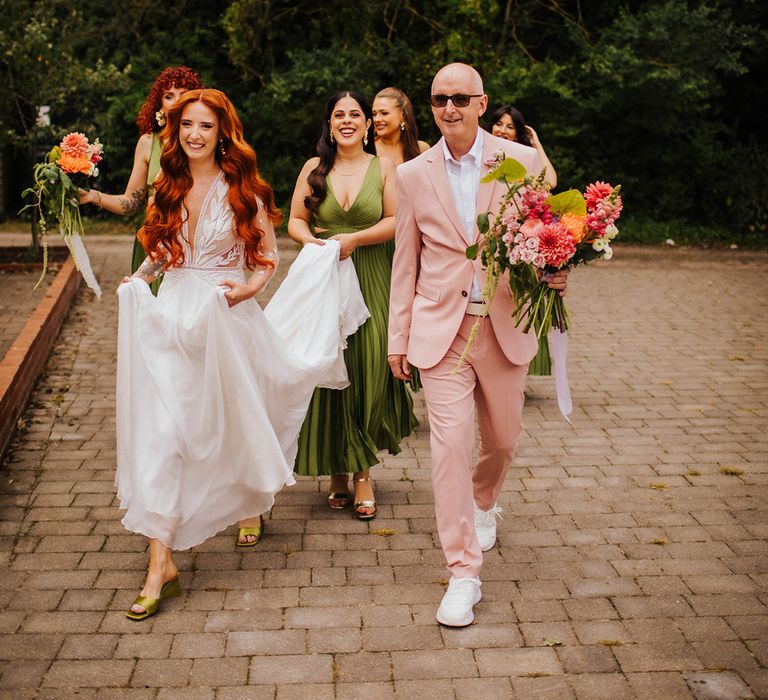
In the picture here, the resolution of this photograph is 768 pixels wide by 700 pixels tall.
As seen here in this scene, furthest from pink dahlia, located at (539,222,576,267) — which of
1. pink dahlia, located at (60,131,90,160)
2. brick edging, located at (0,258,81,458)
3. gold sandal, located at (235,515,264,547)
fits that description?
brick edging, located at (0,258,81,458)

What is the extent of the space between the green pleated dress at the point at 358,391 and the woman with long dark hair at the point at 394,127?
67 cm

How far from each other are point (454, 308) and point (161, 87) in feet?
9.54

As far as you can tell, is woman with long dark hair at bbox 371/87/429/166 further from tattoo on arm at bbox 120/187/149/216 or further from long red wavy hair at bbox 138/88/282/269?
long red wavy hair at bbox 138/88/282/269

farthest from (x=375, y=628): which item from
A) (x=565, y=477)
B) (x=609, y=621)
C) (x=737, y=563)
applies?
(x=565, y=477)

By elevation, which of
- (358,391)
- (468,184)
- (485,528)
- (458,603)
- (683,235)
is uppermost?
(468,184)

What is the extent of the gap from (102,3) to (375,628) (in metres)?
18.4

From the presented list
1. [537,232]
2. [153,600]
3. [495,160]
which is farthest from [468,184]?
[153,600]

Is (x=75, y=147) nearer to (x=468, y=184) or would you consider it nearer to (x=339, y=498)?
(x=468, y=184)

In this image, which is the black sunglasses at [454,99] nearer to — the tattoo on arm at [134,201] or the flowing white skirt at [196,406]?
the flowing white skirt at [196,406]

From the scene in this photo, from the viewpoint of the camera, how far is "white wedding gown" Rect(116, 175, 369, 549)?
15.5ft

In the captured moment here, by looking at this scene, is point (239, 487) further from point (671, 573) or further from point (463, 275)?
point (671, 573)

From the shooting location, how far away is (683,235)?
1953 centimetres

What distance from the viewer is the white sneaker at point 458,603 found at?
442cm

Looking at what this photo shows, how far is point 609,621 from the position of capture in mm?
4488
